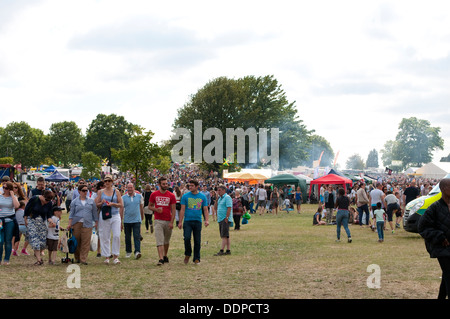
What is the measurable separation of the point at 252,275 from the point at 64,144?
114366 millimetres

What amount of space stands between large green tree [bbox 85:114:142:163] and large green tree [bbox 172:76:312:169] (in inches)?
1878

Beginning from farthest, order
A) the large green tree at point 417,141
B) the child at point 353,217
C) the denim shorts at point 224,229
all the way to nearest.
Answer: the large green tree at point 417,141
the child at point 353,217
the denim shorts at point 224,229

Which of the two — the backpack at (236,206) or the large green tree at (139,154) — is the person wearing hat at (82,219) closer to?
the backpack at (236,206)

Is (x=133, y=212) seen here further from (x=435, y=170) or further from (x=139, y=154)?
(x=435, y=170)

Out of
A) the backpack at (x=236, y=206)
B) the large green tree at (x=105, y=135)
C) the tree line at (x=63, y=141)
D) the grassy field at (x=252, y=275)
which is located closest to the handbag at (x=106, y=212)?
the grassy field at (x=252, y=275)

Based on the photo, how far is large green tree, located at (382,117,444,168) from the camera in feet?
578

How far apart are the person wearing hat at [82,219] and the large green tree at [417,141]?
173 meters

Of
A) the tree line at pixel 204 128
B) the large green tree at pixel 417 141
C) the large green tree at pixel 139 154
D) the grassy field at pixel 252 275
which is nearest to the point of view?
the grassy field at pixel 252 275

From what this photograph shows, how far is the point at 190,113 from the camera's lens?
68.4m

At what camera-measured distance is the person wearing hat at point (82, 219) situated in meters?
13.0

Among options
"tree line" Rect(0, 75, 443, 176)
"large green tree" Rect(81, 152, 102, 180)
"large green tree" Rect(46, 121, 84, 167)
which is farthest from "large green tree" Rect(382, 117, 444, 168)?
"large green tree" Rect(81, 152, 102, 180)

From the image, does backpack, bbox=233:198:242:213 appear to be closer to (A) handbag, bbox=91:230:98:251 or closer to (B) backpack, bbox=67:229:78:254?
(A) handbag, bbox=91:230:98:251

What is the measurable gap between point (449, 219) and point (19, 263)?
9468mm
